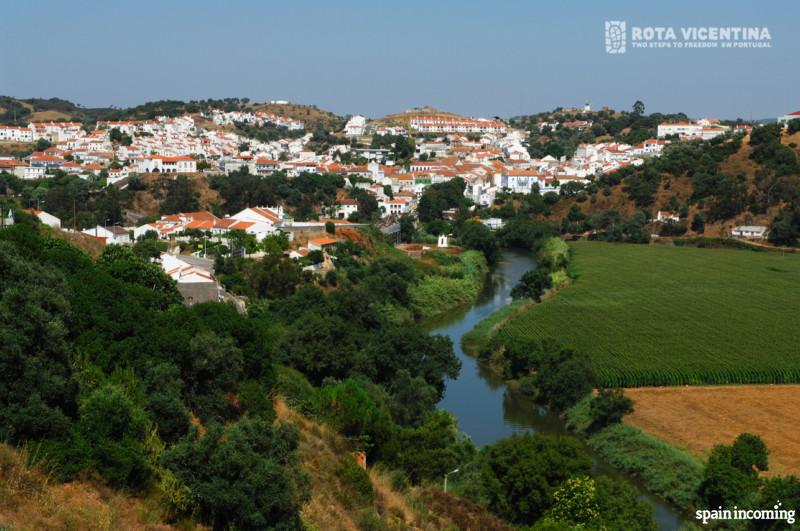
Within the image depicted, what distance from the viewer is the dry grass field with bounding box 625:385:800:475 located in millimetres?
15445

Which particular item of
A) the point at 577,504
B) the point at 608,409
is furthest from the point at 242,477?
the point at 608,409

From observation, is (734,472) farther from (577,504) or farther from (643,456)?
(577,504)

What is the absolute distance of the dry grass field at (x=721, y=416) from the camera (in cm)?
1545

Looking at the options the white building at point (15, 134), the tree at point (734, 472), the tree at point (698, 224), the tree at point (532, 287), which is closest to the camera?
the tree at point (734, 472)

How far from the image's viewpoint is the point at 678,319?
83.4 ft

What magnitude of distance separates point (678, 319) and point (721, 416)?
861 centimetres

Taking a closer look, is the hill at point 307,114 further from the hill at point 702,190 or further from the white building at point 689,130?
the hill at point 702,190

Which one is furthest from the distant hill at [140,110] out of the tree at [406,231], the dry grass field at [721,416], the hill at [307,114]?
the dry grass field at [721,416]

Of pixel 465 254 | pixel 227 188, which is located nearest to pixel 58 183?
pixel 227 188

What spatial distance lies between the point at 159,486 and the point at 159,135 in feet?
185

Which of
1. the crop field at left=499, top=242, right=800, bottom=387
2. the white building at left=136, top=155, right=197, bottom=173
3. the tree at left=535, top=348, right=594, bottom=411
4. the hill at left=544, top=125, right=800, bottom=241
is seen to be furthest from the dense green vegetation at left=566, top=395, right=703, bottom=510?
the white building at left=136, top=155, right=197, bottom=173

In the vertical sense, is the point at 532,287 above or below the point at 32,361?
below

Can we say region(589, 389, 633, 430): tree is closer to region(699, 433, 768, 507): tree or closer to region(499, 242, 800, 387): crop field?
region(499, 242, 800, 387): crop field

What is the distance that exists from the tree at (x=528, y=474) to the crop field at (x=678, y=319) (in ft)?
23.4
